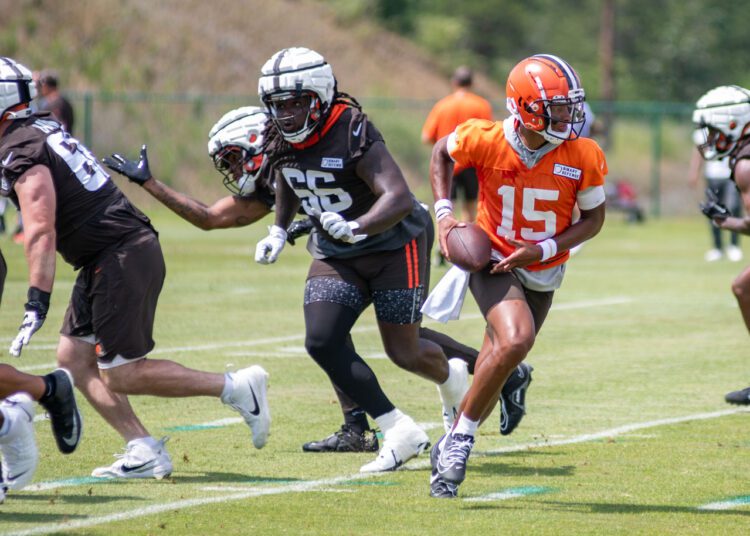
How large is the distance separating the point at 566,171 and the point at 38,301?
2327mm

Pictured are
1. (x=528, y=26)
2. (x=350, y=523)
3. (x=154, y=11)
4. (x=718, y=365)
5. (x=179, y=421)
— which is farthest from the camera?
(x=528, y=26)

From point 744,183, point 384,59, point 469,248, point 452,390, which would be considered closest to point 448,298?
point 469,248

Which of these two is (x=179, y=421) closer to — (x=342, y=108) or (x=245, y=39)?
(x=342, y=108)

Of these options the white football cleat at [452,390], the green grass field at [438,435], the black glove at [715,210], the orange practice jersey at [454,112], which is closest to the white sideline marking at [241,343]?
the green grass field at [438,435]

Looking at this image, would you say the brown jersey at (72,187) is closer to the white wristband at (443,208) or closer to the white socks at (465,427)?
the white wristband at (443,208)

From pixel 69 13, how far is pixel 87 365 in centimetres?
2961

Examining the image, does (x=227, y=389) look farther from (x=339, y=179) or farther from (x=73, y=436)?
(x=339, y=179)

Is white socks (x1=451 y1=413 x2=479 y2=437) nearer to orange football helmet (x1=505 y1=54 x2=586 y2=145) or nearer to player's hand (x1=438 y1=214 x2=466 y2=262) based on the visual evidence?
player's hand (x1=438 y1=214 x2=466 y2=262)

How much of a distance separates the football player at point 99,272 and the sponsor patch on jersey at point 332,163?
0.86 m

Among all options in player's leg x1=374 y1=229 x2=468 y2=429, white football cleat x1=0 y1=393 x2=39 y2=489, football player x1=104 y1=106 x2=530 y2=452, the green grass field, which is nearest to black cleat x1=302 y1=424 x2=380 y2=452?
football player x1=104 y1=106 x2=530 y2=452

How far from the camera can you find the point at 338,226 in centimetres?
647

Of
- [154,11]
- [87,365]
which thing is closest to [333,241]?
[87,365]

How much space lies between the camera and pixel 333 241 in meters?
7.10

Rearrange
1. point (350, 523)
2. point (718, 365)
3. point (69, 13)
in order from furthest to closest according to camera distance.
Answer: point (69, 13) < point (718, 365) < point (350, 523)
